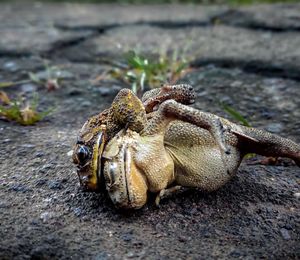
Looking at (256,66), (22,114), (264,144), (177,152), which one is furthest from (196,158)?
(256,66)

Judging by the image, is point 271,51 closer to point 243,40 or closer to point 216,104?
point 243,40

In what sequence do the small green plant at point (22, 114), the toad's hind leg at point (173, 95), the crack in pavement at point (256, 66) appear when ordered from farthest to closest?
the crack in pavement at point (256, 66)
the small green plant at point (22, 114)
the toad's hind leg at point (173, 95)

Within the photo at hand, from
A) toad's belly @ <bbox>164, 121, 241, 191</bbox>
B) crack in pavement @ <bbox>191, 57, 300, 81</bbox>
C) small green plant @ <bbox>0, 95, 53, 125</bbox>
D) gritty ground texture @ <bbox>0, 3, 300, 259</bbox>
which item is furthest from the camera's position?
crack in pavement @ <bbox>191, 57, 300, 81</bbox>

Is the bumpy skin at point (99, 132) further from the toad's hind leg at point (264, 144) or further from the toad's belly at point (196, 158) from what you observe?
the toad's hind leg at point (264, 144)

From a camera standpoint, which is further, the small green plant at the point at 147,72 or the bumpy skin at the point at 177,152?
the small green plant at the point at 147,72

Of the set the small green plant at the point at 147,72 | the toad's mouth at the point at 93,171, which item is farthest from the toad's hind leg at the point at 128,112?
the small green plant at the point at 147,72

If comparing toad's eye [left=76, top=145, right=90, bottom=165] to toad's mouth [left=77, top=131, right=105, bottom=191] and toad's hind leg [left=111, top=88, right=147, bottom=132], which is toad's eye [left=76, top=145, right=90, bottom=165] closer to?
toad's mouth [left=77, top=131, right=105, bottom=191]

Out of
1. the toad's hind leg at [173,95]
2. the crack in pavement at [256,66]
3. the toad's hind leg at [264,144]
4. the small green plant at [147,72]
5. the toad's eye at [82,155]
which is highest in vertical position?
the toad's hind leg at [173,95]

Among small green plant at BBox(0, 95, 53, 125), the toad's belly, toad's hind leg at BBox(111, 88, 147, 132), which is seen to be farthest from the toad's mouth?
small green plant at BBox(0, 95, 53, 125)

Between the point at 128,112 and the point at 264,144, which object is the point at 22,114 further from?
the point at 264,144
